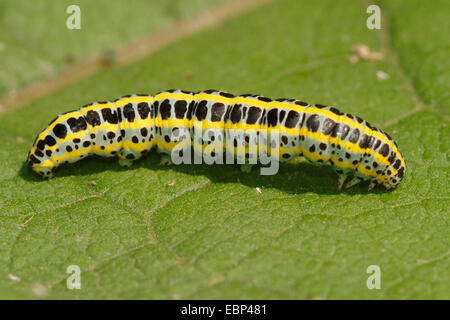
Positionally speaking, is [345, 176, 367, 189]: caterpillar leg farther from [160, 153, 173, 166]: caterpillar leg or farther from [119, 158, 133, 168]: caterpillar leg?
[119, 158, 133, 168]: caterpillar leg

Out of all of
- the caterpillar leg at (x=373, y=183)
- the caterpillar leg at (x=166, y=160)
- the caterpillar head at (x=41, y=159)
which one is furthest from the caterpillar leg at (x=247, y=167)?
the caterpillar head at (x=41, y=159)

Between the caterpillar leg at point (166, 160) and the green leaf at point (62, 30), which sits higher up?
the green leaf at point (62, 30)

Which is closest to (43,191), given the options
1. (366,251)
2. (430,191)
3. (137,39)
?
(137,39)

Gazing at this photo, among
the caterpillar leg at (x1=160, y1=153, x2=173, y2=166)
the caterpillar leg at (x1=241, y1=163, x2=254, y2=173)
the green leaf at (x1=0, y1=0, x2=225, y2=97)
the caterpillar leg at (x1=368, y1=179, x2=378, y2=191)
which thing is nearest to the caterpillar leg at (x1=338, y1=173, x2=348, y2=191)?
the caterpillar leg at (x1=368, y1=179, x2=378, y2=191)

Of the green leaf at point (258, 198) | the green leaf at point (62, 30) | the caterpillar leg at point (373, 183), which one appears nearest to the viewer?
the green leaf at point (258, 198)

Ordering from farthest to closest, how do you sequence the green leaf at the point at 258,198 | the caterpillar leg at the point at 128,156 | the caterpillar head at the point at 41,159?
the caterpillar leg at the point at 128,156 → the caterpillar head at the point at 41,159 → the green leaf at the point at 258,198

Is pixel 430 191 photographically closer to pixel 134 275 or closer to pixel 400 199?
pixel 400 199

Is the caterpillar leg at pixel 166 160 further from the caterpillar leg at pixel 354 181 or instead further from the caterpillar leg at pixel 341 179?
the caterpillar leg at pixel 354 181
